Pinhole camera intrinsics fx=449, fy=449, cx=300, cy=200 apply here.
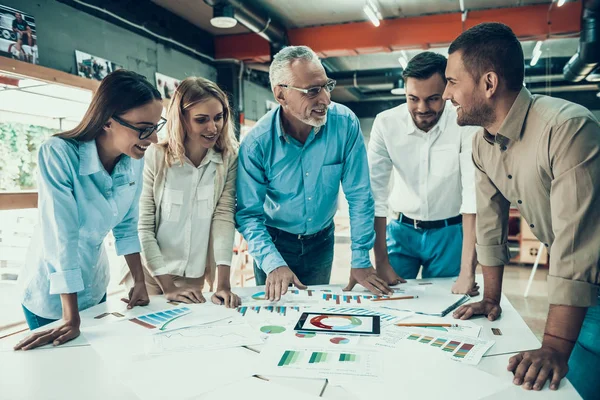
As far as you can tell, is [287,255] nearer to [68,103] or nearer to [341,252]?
[68,103]

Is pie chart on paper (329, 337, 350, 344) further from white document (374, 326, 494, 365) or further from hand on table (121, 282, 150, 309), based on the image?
hand on table (121, 282, 150, 309)

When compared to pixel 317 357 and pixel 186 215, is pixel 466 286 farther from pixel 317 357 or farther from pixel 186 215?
pixel 186 215

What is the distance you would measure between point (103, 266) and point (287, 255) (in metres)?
0.77

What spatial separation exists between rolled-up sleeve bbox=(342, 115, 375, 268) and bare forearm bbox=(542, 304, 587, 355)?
0.79m

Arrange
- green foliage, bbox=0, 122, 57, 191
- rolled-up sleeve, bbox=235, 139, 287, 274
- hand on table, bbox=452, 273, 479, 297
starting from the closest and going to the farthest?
hand on table, bbox=452, 273, 479, 297 → rolled-up sleeve, bbox=235, 139, 287, 274 → green foliage, bbox=0, 122, 57, 191

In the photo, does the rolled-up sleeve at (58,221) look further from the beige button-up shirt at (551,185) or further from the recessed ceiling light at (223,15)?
the recessed ceiling light at (223,15)

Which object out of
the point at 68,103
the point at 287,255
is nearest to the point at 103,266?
the point at 287,255

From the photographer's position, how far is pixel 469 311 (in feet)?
4.46

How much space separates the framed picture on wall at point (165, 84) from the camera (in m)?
5.13

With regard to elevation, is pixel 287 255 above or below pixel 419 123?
below

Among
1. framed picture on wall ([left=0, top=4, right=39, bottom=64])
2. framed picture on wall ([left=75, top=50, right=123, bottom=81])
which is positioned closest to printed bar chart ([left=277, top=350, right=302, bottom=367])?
framed picture on wall ([left=0, top=4, right=39, bottom=64])

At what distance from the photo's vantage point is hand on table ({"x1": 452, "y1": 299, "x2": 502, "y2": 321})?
53.3 inches

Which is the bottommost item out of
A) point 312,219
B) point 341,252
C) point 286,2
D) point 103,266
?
point 341,252

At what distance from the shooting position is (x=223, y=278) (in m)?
1.70
